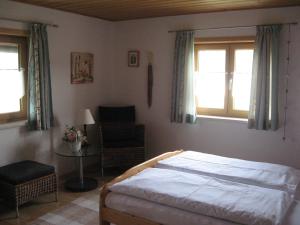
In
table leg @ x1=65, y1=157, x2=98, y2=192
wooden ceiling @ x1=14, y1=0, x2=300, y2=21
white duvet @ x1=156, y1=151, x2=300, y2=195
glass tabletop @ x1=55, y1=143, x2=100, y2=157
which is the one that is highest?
wooden ceiling @ x1=14, y1=0, x2=300, y2=21

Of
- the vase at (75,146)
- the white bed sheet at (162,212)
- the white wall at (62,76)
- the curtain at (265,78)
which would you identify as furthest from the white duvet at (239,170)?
the white wall at (62,76)

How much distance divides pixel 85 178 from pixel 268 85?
275cm

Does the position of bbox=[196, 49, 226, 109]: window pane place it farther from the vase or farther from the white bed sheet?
the white bed sheet

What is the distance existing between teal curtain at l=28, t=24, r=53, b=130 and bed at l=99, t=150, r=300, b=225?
1.61m

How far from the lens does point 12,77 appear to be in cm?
395

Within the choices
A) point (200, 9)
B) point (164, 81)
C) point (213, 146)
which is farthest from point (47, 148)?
point (200, 9)

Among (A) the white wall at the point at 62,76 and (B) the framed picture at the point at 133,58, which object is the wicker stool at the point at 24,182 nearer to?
(A) the white wall at the point at 62,76

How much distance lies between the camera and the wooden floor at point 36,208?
3.34 metres

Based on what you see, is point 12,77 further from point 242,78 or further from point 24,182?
point 242,78

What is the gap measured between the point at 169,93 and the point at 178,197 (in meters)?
2.63

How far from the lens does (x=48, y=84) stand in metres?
4.14

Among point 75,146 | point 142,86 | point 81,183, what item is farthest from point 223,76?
point 81,183

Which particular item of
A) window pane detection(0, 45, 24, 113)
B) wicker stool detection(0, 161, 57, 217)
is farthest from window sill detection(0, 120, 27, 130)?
wicker stool detection(0, 161, 57, 217)

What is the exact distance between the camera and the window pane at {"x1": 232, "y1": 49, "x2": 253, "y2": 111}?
4398 millimetres
